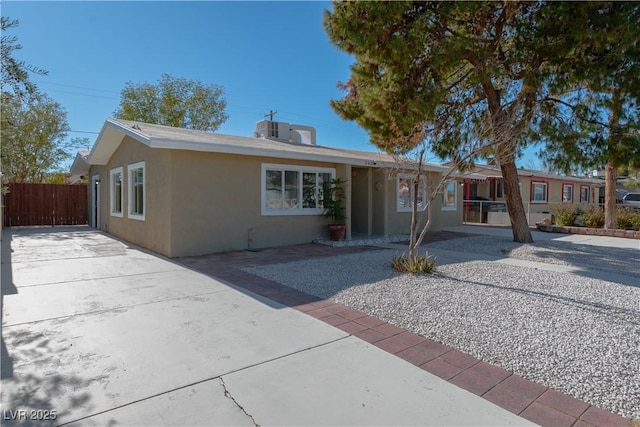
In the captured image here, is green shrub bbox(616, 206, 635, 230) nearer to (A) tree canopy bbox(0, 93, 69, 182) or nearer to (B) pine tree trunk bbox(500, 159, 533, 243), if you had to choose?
(B) pine tree trunk bbox(500, 159, 533, 243)

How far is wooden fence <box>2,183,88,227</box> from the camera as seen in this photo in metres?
16.2

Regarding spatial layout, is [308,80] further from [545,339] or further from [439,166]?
[545,339]

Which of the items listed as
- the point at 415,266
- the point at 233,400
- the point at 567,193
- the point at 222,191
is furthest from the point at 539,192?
the point at 233,400

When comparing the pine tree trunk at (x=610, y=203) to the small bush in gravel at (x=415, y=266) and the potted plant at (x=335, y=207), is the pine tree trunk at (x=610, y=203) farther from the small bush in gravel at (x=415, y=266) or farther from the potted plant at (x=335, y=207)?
the small bush in gravel at (x=415, y=266)

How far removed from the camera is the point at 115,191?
13172mm

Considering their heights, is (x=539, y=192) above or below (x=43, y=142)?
below

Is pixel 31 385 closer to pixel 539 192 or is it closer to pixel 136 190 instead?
pixel 136 190

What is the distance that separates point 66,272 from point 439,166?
1316 centimetres

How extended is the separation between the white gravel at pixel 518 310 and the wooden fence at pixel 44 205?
48.6ft

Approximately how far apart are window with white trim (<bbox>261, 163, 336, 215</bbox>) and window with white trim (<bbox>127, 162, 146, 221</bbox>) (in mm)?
3482

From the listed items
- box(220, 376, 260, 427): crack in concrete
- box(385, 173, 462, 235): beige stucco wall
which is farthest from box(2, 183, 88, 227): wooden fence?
box(220, 376, 260, 427): crack in concrete

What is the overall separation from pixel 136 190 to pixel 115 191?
8.87ft

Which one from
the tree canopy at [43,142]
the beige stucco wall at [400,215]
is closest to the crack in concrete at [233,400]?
the beige stucco wall at [400,215]

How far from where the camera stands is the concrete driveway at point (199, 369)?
257 centimetres
